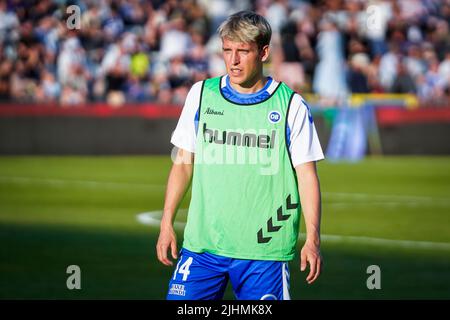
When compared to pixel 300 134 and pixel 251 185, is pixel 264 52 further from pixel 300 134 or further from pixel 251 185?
pixel 251 185

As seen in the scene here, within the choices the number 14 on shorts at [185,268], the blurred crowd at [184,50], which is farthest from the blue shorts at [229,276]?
the blurred crowd at [184,50]

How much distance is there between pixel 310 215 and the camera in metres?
6.28

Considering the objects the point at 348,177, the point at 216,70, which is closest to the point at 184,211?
the point at 348,177

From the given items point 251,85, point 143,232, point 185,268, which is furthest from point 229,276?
point 143,232

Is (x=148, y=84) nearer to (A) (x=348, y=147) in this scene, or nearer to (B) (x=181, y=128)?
(A) (x=348, y=147)

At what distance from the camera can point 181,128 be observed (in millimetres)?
6527

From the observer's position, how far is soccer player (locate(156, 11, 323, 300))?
6.33 metres

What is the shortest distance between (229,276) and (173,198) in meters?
0.54

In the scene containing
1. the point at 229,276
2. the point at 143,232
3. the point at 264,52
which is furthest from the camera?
the point at 143,232

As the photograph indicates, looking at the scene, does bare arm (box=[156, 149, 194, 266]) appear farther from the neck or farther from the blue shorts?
the neck

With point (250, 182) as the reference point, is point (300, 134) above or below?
above

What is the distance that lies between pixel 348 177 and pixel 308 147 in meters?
17.3

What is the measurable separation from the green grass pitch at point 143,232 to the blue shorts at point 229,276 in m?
3.63

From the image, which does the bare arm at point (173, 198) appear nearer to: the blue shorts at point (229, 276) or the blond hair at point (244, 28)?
the blue shorts at point (229, 276)
